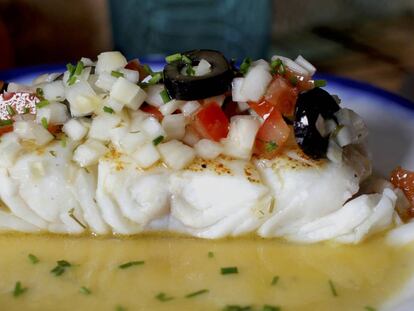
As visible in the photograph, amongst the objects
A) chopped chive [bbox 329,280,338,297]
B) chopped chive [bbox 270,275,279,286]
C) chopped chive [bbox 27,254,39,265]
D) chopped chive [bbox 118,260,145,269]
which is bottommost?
chopped chive [bbox 27,254,39,265]

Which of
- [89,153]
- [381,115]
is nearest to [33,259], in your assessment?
[89,153]

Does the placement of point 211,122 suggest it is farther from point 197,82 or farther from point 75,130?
point 75,130

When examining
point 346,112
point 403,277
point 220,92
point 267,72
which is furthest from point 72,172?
point 403,277

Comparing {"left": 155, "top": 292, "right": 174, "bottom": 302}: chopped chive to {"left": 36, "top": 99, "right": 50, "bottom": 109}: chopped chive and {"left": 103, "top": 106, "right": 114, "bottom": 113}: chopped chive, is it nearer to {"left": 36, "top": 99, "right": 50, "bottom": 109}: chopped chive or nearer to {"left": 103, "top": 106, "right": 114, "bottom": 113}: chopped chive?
{"left": 103, "top": 106, "right": 114, "bottom": 113}: chopped chive

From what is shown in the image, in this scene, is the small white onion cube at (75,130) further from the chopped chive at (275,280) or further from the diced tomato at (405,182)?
the diced tomato at (405,182)

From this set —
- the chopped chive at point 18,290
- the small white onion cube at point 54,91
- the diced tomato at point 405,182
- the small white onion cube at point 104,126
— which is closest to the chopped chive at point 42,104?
the small white onion cube at point 54,91

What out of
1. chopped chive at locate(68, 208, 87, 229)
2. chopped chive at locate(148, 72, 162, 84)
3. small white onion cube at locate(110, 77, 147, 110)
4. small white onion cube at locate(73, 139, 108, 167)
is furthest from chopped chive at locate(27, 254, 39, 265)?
chopped chive at locate(148, 72, 162, 84)
